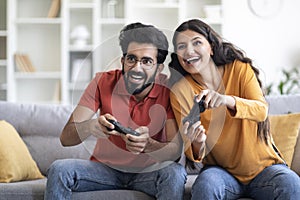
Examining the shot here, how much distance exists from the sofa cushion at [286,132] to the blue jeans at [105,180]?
0.70 metres

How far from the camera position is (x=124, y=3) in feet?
16.5

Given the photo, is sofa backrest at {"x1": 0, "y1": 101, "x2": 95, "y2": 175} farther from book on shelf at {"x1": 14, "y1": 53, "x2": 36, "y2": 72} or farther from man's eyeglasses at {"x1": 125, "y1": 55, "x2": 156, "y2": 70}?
book on shelf at {"x1": 14, "y1": 53, "x2": 36, "y2": 72}

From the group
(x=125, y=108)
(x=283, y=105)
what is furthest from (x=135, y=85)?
(x=283, y=105)

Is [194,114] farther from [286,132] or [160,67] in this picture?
[286,132]

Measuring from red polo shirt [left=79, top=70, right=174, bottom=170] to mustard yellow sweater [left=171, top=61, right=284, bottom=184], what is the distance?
0.06m

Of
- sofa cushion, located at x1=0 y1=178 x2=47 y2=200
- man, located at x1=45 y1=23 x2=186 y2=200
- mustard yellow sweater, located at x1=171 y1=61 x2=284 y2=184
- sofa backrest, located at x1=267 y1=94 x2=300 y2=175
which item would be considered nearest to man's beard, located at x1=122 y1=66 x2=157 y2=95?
man, located at x1=45 y1=23 x2=186 y2=200

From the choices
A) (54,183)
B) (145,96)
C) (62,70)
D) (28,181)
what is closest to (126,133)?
(145,96)

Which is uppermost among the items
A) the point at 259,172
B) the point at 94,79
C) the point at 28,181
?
the point at 94,79

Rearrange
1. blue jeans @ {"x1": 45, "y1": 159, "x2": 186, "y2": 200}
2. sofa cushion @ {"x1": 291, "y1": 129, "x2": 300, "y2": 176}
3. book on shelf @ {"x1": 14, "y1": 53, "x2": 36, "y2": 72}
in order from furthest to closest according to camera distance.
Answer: book on shelf @ {"x1": 14, "y1": 53, "x2": 36, "y2": 72}
sofa cushion @ {"x1": 291, "y1": 129, "x2": 300, "y2": 176}
blue jeans @ {"x1": 45, "y1": 159, "x2": 186, "y2": 200}

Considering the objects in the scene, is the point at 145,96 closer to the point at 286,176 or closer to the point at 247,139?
the point at 247,139

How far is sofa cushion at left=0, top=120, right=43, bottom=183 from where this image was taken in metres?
2.56

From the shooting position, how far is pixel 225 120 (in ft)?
7.23

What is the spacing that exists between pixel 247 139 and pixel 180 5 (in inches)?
116

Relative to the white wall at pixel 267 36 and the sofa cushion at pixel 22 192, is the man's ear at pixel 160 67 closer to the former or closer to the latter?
the sofa cushion at pixel 22 192
